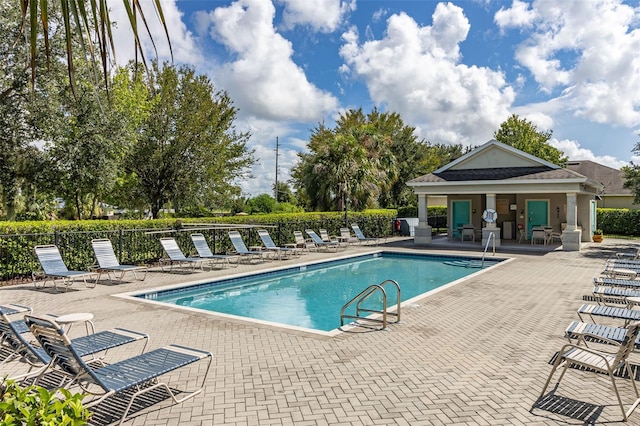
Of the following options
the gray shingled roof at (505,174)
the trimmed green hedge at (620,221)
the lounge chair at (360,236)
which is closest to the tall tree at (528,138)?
the trimmed green hedge at (620,221)

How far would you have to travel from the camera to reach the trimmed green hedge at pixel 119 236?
12.3 m

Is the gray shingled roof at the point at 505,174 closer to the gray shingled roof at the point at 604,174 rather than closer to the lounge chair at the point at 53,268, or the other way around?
the lounge chair at the point at 53,268

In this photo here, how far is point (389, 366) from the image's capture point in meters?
5.84

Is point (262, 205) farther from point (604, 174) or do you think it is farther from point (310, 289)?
point (604, 174)

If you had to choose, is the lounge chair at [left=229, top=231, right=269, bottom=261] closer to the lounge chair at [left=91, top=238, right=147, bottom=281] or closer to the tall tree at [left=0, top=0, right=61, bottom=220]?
the lounge chair at [left=91, top=238, right=147, bottom=281]

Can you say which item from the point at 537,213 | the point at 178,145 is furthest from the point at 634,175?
the point at 178,145

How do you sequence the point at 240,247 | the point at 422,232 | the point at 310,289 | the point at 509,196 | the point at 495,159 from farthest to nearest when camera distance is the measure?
1. the point at 509,196
2. the point at 495,159
3. the point at 422,232
4. the point at 240,247
5. the point at 310,289

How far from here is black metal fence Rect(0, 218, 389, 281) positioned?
1227 cm

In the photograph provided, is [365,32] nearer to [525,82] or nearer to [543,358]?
[525,82]

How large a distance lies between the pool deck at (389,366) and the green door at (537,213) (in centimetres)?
1560

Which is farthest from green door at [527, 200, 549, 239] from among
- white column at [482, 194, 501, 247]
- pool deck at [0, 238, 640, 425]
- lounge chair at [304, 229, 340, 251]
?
pool deck at [0, 238, 640, 425]

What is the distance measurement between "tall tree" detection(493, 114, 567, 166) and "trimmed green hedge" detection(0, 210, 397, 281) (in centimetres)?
2598

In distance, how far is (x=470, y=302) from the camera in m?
9.86

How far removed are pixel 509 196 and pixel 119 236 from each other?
20421mm
